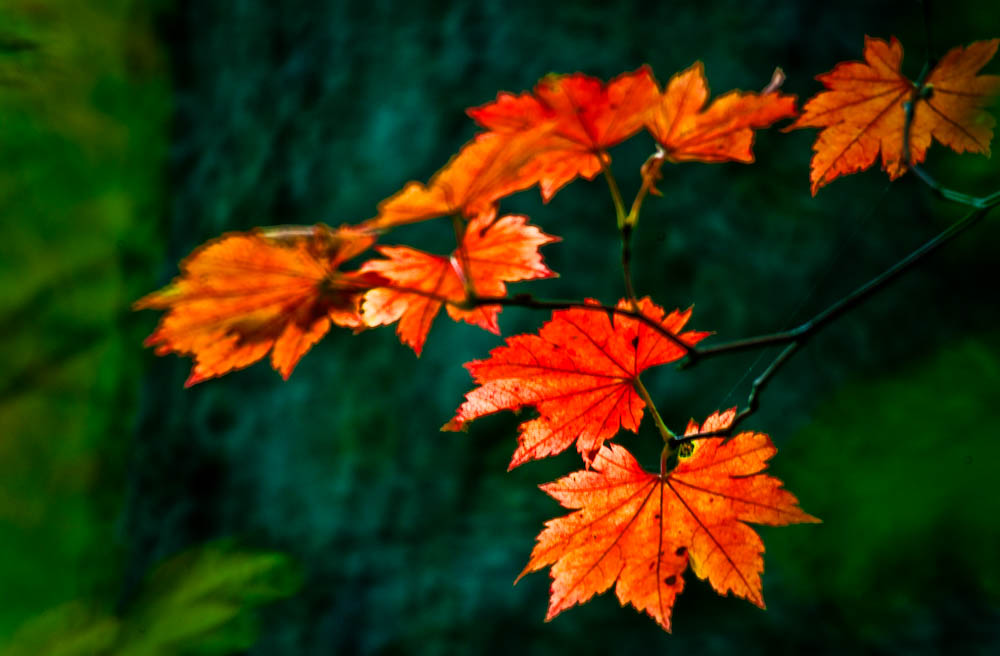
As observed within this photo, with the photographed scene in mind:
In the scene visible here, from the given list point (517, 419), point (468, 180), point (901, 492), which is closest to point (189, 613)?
point (517, 419)

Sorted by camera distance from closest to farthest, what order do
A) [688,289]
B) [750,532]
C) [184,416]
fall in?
[750,532] < [688,289] < [184,416]

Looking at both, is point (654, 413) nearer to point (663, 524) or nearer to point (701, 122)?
point (663, 524)

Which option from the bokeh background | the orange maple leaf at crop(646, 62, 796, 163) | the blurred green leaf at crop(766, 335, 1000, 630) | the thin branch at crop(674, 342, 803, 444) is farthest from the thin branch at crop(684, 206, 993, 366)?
the blurred green leaf at crop(766, 335, 1000, 630)

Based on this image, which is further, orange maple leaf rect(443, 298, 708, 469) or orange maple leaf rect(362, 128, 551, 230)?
orange maple leaf rect(443, 298, 708, 469)

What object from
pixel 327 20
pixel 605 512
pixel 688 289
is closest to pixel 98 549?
pixel 327 20

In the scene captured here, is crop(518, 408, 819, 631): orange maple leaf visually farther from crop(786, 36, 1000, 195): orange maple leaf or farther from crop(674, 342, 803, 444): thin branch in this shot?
crop(786, 36, 1000, 195): orange maple leaf

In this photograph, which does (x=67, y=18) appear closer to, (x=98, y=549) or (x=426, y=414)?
(x=98, y=549)
